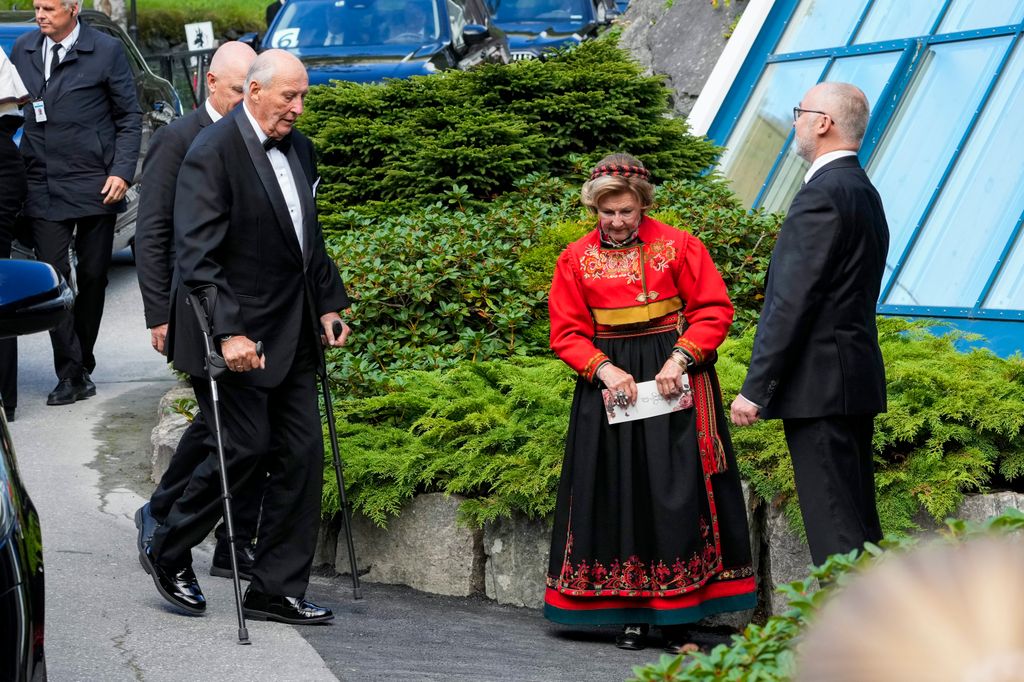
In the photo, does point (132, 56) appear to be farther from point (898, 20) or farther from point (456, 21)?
point (898, 20)

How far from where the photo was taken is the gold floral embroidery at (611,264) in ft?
16.7

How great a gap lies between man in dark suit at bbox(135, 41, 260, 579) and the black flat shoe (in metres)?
1.60

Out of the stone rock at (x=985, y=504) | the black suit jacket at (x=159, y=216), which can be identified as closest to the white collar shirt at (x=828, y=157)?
the stone rock at (x=985, y=504)

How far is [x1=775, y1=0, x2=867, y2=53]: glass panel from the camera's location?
34.6 feet

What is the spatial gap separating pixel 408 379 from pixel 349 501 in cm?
95

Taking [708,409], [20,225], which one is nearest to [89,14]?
[20,225]

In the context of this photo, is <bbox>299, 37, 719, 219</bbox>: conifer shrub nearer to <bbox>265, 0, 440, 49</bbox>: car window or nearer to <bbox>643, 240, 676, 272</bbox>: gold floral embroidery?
<bbox>643, 240, 676, 272</bbox>: gold floral embroidery

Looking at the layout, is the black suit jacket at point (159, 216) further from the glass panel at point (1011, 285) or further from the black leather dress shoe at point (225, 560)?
the glass panel at point (1011, 285)

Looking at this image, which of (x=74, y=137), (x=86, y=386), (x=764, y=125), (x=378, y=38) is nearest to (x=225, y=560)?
(x=86, y=386)

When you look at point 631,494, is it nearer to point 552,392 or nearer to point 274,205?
point 552,392

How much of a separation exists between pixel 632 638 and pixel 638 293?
4.19ft

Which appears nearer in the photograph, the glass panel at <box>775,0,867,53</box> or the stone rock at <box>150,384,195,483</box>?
the stone rock at <box>150,384,195,483</box>

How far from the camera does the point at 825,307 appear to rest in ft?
14.5

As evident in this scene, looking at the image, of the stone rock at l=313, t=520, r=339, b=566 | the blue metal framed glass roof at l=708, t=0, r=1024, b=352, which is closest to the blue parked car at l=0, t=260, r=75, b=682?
the stone rock at l=313, t=520, r=339, b=566
